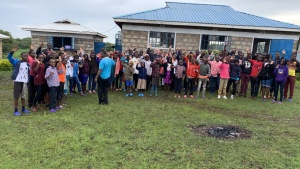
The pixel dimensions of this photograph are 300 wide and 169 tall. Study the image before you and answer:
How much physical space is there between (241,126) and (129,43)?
976 centimetres

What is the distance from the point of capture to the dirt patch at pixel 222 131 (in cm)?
547

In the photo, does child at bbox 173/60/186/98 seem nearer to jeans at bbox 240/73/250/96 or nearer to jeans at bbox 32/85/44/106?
jeans at bbox 240/73/250/96

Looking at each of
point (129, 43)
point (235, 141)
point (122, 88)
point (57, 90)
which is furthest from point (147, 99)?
point (129, 43)

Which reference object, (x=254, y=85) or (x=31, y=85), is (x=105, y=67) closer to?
(x=31, y=85)

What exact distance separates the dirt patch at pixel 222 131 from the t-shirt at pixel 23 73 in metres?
4.48

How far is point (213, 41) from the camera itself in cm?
1512

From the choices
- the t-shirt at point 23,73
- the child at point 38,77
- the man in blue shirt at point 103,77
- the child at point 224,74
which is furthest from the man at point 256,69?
the t-shirt at point 23,73

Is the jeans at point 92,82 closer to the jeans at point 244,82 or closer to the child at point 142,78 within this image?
the child at point 142,78

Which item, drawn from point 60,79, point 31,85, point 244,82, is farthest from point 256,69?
point 31,85

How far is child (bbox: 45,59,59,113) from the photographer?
6516 mm

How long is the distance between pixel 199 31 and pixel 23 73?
1098cm

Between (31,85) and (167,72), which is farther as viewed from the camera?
(167,72)

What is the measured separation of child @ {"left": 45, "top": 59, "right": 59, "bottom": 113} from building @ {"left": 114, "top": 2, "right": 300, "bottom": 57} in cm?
794

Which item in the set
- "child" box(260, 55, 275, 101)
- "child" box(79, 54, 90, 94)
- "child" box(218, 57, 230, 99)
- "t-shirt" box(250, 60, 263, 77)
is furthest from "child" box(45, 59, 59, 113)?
"child" box(260, 55, 275, 101)
